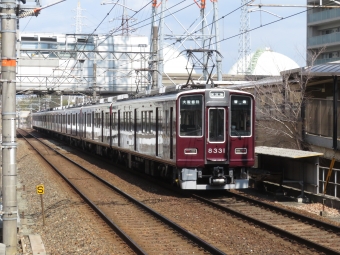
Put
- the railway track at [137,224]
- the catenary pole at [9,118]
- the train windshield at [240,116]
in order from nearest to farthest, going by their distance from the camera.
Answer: the catenary pole at [9,118]
the railway track at [137,224]
the train windshield at [240,116]

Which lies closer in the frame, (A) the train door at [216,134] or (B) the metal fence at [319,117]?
(A) the train door at [216,134]

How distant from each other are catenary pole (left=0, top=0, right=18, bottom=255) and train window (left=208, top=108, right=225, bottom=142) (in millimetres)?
6655

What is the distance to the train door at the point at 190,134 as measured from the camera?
577 inches

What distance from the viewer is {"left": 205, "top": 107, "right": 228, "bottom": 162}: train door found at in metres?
14.7

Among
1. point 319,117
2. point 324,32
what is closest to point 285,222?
point 319,117

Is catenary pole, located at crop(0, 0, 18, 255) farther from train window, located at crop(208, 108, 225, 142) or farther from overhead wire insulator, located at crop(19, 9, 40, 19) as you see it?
train window, located at crop(208, 108, 225, 142)

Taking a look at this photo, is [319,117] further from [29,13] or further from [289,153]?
[29,13]

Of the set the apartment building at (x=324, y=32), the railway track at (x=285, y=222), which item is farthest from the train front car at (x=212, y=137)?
the apartment building at (x=324, y=32)

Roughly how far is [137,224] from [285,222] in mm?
2744

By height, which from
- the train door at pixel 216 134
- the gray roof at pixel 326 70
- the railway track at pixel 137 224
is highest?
the gray roof at pixel 326 70

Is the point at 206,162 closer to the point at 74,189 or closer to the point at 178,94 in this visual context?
the point at 178,94

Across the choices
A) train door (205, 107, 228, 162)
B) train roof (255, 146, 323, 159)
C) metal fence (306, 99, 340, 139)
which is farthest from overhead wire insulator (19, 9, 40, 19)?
metal fence (306, 99, 340, 139)

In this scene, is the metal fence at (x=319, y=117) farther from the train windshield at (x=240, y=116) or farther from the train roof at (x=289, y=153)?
the train windshield at (x=240, y=116)

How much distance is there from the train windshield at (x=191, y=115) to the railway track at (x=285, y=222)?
5.22 ft
